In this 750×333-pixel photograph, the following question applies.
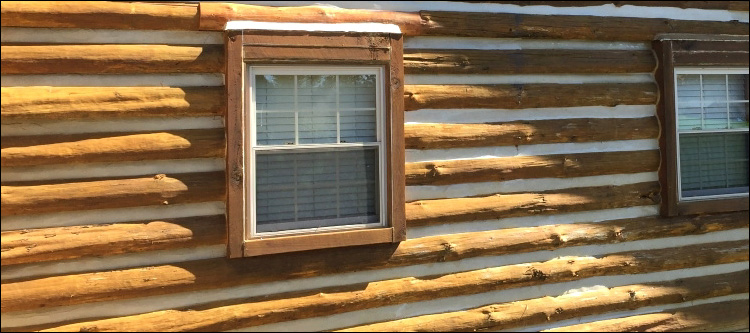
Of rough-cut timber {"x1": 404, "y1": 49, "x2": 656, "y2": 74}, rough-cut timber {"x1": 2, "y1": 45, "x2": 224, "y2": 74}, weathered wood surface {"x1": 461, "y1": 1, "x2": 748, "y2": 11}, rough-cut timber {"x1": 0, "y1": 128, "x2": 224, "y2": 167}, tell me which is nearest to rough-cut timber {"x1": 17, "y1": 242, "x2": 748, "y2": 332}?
rough-cut timber {"x1": 0, "y1": 128, "x2": 224, "y2": 167}

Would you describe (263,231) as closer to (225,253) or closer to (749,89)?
(225,253)

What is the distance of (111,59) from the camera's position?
11.9 feet

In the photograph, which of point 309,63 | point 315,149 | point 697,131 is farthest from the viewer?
point 697,131

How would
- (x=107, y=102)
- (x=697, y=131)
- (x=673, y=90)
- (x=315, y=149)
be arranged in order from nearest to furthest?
(x=107, y=102), (x=315, y=149), (x=673, y=90), (x=697, y=131)

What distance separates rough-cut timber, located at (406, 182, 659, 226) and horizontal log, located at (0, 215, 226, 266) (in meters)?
1.45

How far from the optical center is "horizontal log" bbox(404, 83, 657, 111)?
14.0ft

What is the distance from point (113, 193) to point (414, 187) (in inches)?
80.3

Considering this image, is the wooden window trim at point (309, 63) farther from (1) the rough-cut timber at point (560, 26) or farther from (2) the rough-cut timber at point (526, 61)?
(1) the rough-cut timber at point (560, 26)

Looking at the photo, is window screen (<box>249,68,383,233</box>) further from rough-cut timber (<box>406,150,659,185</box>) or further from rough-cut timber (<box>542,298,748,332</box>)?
rough-cut timber (<box>542,298,748,332</box>)

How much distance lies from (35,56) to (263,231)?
1774mm

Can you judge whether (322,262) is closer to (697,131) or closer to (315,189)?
(315,189)

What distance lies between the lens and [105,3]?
3645mm

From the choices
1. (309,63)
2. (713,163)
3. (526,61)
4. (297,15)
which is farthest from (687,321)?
(297,15)

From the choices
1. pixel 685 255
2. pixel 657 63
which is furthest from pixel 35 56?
pixel 685 255
